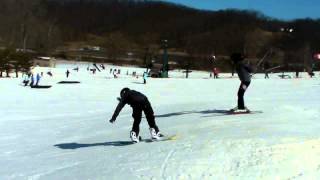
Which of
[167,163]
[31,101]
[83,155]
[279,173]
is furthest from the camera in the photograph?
[31,101]

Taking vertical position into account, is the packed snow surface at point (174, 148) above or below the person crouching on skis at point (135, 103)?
below

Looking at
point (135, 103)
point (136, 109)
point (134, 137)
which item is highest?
point (135, 103)

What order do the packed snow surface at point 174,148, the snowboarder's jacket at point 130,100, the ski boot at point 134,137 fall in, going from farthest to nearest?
the ski boot at point 134,137
the snowboarder's jacket at point 130,100
the packed snow surface at point 174,148

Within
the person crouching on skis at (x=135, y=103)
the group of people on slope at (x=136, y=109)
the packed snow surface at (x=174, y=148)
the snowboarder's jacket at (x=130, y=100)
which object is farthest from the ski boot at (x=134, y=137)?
the snowboarder's jacket at (x=130, y=100)

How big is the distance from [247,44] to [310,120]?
181 meters

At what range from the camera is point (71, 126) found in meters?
21.1

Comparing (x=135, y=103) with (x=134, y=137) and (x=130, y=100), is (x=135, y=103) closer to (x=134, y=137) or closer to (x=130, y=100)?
(x=130, y=100)

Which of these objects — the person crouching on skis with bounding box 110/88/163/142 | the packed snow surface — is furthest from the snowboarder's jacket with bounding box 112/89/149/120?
the packed snow surface

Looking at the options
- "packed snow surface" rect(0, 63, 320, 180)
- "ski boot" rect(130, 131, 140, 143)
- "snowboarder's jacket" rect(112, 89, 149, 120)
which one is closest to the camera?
"packed snow surface" rect(0, 63, 320, 180)

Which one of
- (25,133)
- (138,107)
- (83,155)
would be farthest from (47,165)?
(25,133)

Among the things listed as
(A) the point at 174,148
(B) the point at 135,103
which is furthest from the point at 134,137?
(A) the point at 174,148

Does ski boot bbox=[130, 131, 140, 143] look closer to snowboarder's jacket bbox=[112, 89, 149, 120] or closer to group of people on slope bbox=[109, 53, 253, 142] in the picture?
group of people on slope bbox=[109, 53, 253, 142]

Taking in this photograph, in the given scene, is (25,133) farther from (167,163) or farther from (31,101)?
(31,101)

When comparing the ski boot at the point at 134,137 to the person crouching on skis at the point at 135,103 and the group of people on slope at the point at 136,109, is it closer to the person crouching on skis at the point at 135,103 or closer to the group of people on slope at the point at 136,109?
the group of people on slope at the point at 136,109
